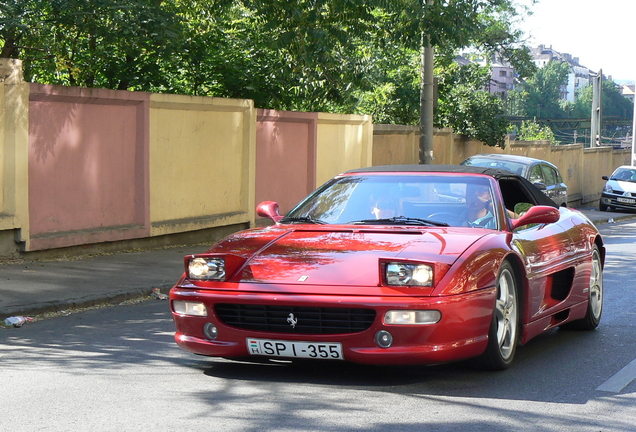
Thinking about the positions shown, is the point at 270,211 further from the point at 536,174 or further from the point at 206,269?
the point at 536,174

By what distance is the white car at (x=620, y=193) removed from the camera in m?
30.8

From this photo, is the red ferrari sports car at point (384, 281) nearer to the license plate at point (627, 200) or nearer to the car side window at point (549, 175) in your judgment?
the car side window at point (549, 175)

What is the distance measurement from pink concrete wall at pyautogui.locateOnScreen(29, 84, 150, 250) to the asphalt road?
4.59 metres

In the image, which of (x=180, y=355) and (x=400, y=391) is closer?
(x=400, y=391)

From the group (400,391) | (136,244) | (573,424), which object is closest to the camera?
(573,424)

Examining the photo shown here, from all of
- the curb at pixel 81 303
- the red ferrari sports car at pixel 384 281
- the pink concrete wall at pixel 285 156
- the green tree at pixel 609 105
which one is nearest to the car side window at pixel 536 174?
A: the pink concrete wall at pixel 285 156

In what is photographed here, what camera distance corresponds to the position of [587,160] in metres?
38.3

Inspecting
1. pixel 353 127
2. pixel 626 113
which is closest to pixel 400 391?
pixel 353 127

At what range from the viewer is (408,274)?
5.49 meters

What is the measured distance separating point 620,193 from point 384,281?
27265 millimetres

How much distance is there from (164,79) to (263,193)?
2922mm

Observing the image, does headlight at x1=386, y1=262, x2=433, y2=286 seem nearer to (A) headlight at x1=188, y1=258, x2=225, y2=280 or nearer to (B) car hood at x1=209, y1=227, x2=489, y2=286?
(B) car hood at x1=209, y1=227, x2=489, y2=286

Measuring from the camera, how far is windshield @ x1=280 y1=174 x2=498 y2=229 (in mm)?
6609

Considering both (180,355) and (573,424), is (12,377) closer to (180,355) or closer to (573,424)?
(180,355)
